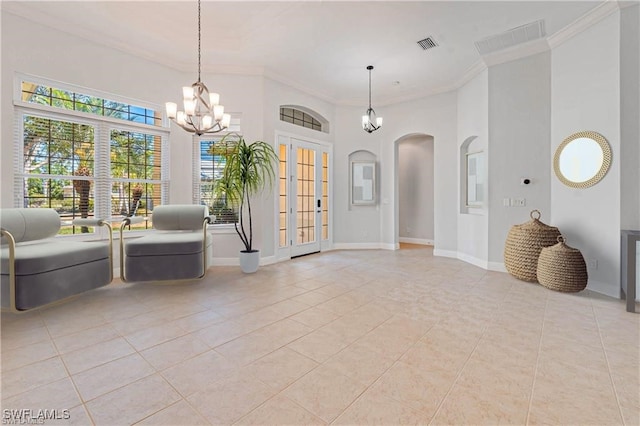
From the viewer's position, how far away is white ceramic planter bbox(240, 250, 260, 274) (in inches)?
173

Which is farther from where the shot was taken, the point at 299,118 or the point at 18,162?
the point at 299,118

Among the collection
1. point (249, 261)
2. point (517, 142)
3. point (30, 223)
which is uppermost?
point (517, 142)

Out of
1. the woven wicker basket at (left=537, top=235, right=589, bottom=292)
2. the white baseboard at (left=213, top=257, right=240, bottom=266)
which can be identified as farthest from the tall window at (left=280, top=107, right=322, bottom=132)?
the woven wicker basket at (left=537, top=235, right=589, bottom=292)

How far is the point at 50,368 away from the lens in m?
1.91

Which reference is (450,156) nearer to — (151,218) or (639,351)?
(639,351)

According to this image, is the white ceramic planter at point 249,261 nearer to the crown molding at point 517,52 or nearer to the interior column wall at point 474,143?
the interior column wall at point 474,143

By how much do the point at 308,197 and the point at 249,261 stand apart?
2.02 meters

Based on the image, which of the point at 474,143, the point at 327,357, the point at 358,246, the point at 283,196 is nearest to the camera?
the point at 327,357

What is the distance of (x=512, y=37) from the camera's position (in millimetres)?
3916

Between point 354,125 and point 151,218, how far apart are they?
4329 mm

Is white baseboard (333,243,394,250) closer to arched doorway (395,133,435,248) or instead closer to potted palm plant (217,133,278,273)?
arched doorway (395,133,435,248)

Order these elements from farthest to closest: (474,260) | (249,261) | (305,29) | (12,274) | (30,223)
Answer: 1. (474,260)
2. (249,261)
3. (305,29)
4. (30,223)
5. (12,274)

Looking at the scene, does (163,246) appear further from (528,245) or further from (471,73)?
(471,73)

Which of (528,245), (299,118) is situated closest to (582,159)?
(528,245)
